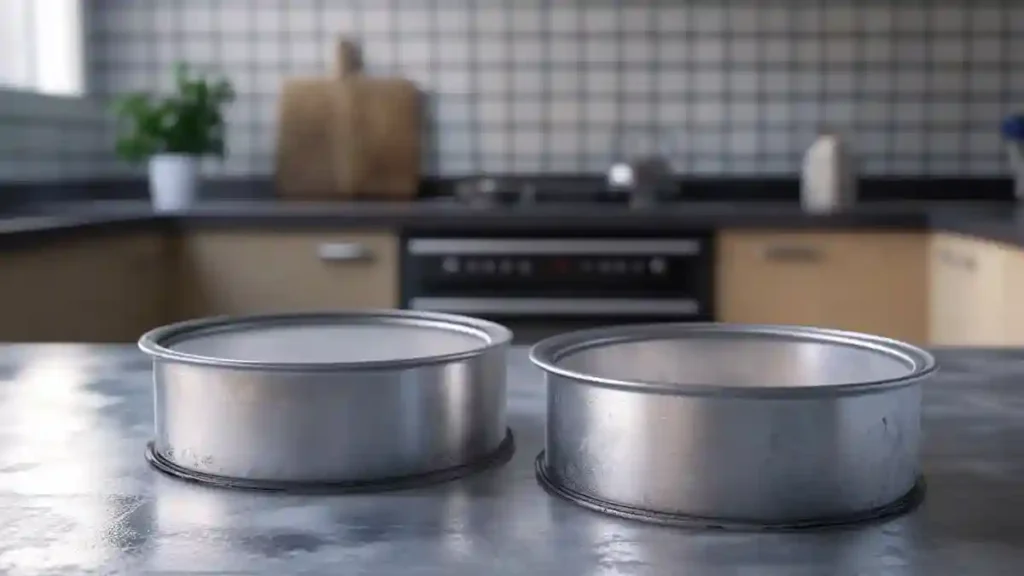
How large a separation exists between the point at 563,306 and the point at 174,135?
1184mm

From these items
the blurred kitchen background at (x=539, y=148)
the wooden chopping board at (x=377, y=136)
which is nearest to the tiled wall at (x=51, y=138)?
the blurred kitchen background at (x=539, y=148)

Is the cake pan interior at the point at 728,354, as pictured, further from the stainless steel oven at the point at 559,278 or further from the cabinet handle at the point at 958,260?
the stainless steel oven at the point at 559,278

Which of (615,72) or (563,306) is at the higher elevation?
(615,72)

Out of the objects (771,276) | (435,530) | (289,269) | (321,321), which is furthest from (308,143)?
(435,530)

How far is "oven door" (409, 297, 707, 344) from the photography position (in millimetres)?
2912

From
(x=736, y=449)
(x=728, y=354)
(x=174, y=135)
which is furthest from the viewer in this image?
(x=174, y=135)

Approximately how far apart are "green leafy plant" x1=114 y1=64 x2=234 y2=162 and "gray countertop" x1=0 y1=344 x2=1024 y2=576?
8.74ft

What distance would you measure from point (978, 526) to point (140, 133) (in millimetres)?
3012

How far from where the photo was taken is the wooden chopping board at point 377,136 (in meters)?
3.41

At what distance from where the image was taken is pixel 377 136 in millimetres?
3441

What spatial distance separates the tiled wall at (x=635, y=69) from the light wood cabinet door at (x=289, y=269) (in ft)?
2.21

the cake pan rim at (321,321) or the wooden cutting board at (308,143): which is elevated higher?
the wooden cutting board at (308,143)

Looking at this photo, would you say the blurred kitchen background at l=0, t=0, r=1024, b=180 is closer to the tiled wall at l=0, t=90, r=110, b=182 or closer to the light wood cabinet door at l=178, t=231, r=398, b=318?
the tiled wall at l=0, t=90, r=110, b=182

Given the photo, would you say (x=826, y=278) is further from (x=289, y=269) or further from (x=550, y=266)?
(x=289, y=269)
